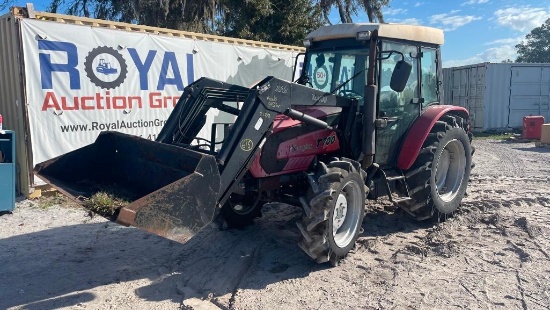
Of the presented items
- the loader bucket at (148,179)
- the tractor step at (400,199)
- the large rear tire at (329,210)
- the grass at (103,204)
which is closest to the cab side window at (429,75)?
the tractor step at (400,199)

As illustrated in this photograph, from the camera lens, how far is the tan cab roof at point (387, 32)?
17.9 feet

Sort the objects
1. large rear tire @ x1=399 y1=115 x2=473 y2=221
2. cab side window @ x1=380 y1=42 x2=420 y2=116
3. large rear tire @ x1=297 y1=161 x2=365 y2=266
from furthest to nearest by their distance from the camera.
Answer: large rear tire @ x1=399 y1=115 x2=473 y2=221 < cab side window @ x1=380 y1=42 x2=420 y2=116 < large rear tire @ x1=297 y1=161 x2=365 y2=266

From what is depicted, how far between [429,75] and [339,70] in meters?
1.43

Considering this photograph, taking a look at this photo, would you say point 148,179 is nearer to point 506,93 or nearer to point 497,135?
point 497,135

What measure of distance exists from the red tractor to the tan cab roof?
0.06 feet

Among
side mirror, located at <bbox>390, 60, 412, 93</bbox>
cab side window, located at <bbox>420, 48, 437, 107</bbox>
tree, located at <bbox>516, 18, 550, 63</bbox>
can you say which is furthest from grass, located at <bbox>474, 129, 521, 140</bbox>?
tree, located at <bbox>516, 18, 550, 63</bbox>

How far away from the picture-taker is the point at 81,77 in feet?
28.6

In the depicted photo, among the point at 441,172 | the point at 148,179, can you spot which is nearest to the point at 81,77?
the point at 148,179

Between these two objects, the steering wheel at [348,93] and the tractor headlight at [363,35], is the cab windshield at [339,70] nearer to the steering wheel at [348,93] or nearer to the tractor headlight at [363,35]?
the steering wheel at [348,93]

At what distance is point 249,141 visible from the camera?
14.8ft

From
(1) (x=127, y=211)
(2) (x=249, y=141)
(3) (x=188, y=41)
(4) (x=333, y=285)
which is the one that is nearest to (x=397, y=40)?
(2) (x=249, y=141)

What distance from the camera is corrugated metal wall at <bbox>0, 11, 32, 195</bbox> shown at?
7.96 meters

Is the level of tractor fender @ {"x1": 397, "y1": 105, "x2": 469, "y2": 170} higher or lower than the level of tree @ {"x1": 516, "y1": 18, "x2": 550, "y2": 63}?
lower

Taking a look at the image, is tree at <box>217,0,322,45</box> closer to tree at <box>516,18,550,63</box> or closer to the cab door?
the cab door
